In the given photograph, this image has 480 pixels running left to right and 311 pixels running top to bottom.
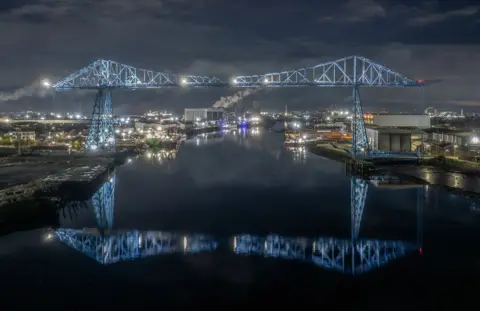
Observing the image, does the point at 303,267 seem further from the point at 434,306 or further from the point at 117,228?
the point at 117,228

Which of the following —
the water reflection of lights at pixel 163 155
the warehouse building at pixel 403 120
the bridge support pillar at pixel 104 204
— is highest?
the warehouse building at pixel 403 120

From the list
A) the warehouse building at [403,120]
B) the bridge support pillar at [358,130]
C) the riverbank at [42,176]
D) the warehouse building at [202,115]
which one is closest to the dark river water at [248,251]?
the riverbank at [42,176]

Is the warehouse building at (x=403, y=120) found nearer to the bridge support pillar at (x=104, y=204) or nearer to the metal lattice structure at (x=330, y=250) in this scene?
the bridge support pillar at (x=104, y=204)

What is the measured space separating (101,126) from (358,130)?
18.1m

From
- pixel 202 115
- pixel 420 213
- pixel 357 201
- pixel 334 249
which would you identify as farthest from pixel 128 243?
pixel 202 115

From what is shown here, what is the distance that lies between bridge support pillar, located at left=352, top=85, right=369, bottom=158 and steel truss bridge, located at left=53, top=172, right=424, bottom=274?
1660 cm

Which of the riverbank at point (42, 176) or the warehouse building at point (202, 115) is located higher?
the warehouse building at point (202, 115)

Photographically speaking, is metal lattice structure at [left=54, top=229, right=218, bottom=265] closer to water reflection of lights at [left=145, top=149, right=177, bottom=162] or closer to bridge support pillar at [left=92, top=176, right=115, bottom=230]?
bridge support pillar at [left=92, top=176, right=115, bottom=230]

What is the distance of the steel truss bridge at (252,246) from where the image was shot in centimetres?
1148

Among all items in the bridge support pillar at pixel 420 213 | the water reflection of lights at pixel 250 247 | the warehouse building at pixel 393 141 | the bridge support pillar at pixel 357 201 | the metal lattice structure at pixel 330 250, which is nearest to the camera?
the metal lattice structure at pixel 330 250

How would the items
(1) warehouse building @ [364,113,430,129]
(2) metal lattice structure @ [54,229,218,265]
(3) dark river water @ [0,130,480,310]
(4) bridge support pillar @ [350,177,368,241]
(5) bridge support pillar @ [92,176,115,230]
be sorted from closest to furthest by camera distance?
(3) dark river water @ [0,130,480,310] < (2) metal lattice structure @ [54,229,218,265] < (4) bridge support pillar @ [350,177,368,241] < (5) bridge support pillar @ [92,176,115,230] < (1) warehouse building @ [364,113,430,129]

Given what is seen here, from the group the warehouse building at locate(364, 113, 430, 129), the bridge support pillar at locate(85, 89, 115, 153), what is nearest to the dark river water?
the bridge support pillar at locate(85, 89, 115, 153)

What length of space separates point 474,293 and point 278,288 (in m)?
3.94

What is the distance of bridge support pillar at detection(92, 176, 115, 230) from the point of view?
49.2 ft
